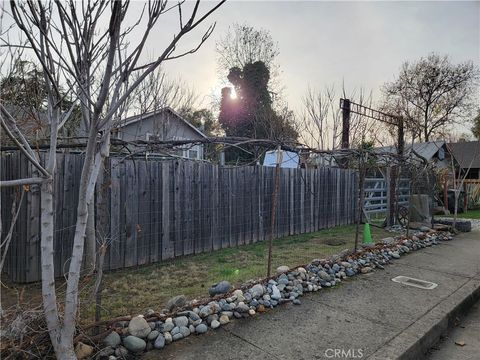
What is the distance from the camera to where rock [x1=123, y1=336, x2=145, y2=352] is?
7.68 feet

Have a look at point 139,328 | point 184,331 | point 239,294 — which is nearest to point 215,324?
point 184,331

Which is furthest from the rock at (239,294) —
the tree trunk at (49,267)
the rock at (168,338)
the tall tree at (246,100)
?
the tall tree at (246,100)

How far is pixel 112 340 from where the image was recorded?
236 centimetres

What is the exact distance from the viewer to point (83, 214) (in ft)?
6.57

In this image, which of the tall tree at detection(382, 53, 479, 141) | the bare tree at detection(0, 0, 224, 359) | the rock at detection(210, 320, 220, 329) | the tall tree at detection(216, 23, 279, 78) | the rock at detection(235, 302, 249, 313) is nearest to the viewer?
the bare tree at detection(0, 0, 224, 359)

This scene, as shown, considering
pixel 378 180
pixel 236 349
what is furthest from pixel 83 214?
pixel 378 180

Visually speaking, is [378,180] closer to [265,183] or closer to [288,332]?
[265,183]

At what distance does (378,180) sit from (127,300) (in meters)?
8.86

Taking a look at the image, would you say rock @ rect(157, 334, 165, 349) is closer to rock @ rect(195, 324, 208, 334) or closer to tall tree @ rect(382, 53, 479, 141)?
rock @ rect(195, 324, 208, 334)

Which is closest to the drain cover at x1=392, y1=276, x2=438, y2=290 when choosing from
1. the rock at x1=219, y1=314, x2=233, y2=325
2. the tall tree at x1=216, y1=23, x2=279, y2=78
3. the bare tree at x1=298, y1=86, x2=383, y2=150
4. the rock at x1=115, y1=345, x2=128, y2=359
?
the rock at x1=219, y1=314, x2=233, y2=325

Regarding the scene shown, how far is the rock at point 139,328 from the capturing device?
2.45m

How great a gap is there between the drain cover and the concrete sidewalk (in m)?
0.09

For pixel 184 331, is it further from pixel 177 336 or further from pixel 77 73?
pixel 77 73

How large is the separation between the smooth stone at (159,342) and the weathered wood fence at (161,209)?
91 cm
